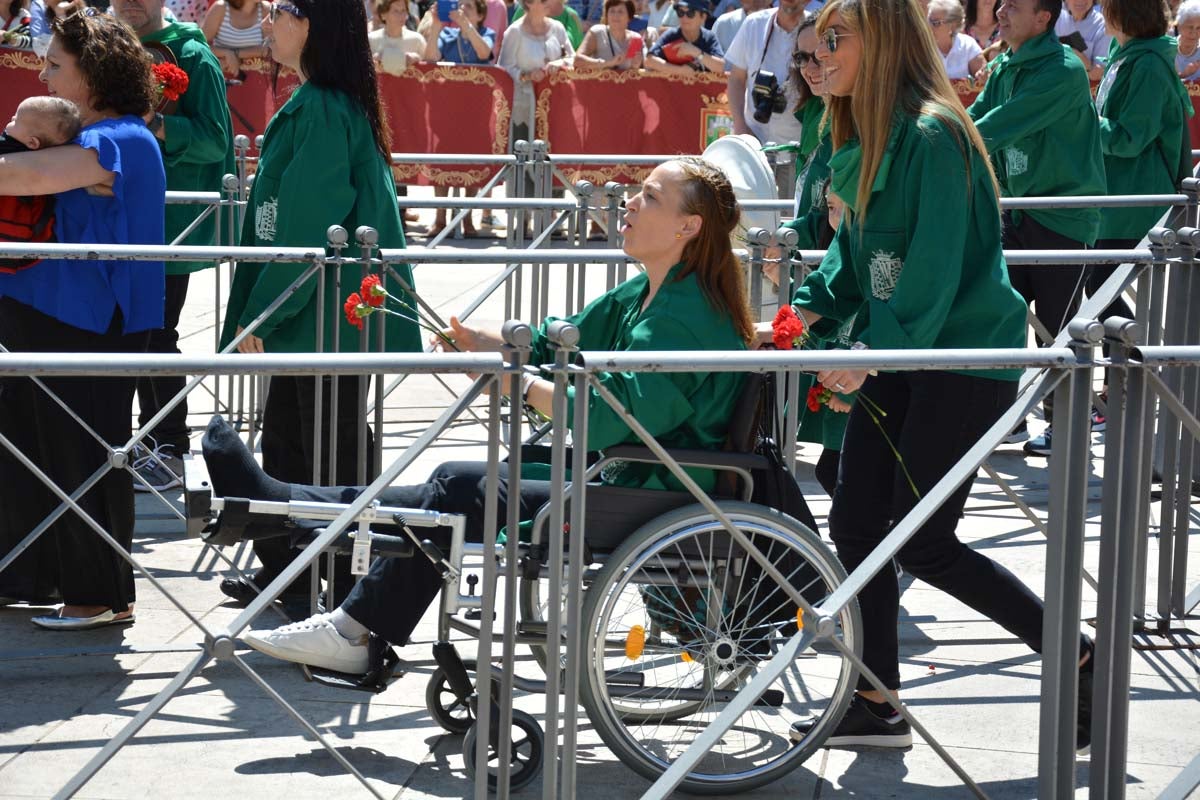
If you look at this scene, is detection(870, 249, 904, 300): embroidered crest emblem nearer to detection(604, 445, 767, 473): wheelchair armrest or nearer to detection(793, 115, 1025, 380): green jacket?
detection(793, 115, 1025, 380): green jacket

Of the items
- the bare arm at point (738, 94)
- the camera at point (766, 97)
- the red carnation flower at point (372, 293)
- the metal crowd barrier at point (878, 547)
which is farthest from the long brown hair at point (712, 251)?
the bare arm at point (738, 94)

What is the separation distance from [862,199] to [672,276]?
51cm

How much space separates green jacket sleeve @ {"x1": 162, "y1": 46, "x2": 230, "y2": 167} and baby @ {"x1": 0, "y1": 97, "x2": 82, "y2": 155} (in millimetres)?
1510

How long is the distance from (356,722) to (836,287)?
67.6 inches

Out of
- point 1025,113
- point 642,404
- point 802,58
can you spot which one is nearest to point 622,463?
point 642,404

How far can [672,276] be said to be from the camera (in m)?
4.21

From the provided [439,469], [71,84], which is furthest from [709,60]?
[439,469]

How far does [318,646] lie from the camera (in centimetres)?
429

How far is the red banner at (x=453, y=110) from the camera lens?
1369 centimetres

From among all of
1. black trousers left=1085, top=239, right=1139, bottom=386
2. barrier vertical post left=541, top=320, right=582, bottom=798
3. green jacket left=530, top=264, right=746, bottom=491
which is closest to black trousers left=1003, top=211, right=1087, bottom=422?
black trousers left=1085, top=239, right=1139, bottom=386

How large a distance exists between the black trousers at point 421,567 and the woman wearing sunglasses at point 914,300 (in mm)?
864

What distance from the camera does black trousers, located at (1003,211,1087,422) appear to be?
683 centimetres

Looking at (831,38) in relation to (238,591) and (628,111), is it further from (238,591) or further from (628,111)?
(628,111)

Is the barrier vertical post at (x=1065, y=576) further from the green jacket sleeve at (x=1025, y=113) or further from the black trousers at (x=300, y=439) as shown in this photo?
the green jacket sleeve at (x=1025, y=113)
